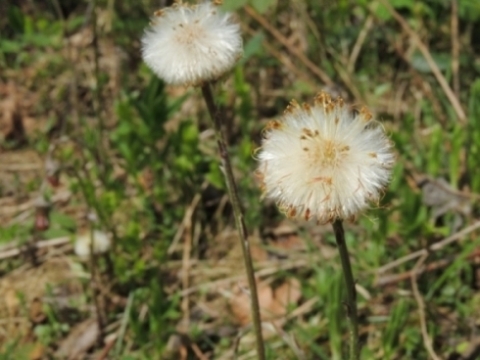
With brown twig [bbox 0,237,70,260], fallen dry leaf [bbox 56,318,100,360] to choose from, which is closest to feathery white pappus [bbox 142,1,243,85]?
fallen dry leaf [bbox 56,318,100,360]

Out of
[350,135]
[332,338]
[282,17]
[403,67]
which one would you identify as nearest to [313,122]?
[350,135]

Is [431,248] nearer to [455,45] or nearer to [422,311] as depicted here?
[422,311]

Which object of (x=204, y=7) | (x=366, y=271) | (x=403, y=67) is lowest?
(x=366, y=271)

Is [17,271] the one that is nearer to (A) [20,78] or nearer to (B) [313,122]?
(A) [20,78]

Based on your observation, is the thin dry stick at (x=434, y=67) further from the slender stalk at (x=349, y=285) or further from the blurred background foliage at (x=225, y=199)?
the slender stalk at (x=349, y=285)

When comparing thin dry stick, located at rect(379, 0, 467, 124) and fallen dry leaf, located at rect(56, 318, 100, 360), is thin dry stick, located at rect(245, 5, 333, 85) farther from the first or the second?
fallen dry leaf, located at rect(56, 318, 100, 360)

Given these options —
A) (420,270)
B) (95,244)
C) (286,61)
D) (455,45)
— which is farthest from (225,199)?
(455,45)
